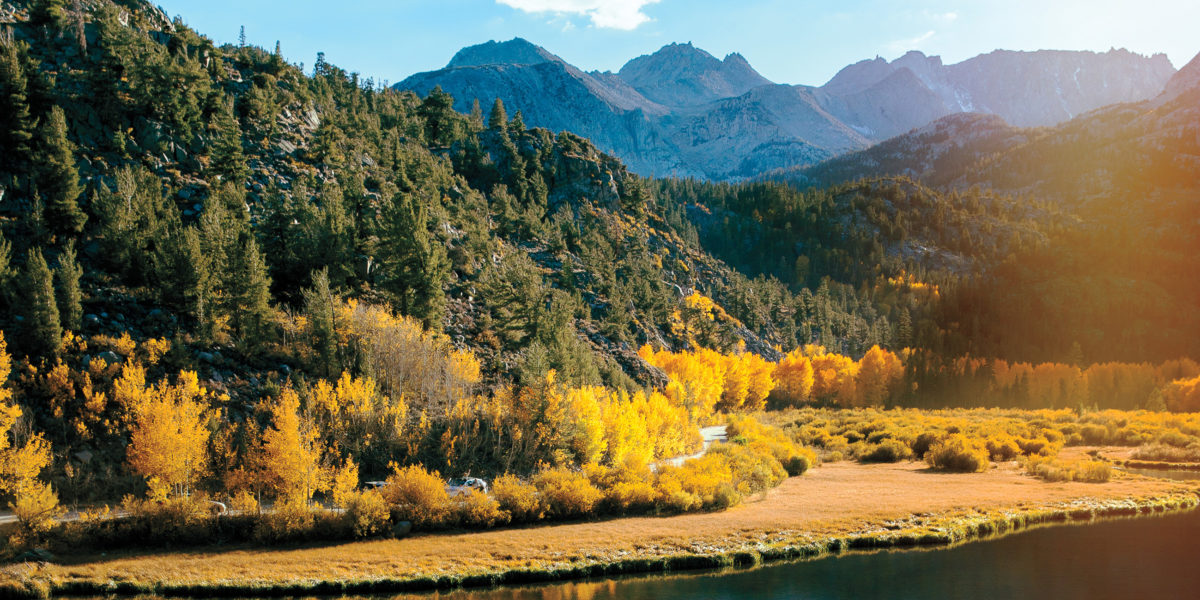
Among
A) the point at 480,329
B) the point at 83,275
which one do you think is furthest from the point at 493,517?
the point at 83,275

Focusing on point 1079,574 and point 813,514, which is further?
point 813,514

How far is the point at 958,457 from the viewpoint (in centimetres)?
6538

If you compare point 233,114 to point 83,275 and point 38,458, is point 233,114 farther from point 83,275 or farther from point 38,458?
point 38,458

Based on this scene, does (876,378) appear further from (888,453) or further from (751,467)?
(751,467)

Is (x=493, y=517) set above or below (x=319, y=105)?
below

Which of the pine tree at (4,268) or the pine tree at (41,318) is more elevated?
the pine tree at (4,268)

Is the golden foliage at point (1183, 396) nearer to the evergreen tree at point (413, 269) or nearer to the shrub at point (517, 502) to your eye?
the shrub at point (517, 502)

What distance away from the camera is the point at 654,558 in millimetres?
37656

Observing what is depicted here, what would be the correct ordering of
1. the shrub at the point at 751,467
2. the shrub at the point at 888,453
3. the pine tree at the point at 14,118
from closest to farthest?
the shrub at the point at 751,467
the pine tree at the point at 14,118
the shrub at the point at 888,453

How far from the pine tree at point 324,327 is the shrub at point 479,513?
1840cm

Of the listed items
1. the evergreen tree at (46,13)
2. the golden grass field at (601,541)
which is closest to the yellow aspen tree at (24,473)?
the golden grass field at (601,541)

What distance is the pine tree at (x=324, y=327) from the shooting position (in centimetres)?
5394

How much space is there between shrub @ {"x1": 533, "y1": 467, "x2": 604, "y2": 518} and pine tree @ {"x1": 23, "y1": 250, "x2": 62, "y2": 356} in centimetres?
3593

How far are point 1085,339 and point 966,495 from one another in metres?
160
